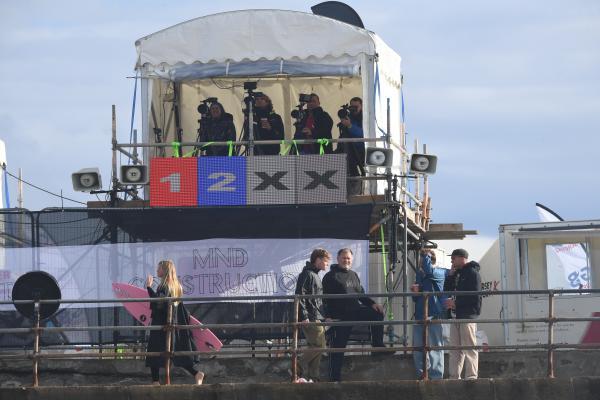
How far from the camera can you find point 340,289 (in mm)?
18719

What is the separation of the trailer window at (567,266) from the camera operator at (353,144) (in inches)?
128

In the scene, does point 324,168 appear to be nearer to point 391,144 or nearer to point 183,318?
point 391,144

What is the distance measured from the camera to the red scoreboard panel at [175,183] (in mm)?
22875

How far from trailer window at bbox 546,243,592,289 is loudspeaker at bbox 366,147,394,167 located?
3.62 meters

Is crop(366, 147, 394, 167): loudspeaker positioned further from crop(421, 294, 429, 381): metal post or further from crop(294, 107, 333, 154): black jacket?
crop(421, 294, 429, 381): metal post

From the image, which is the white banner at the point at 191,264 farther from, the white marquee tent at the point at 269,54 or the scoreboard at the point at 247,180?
the white marquee tent at the point at 269,54

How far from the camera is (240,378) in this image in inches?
799

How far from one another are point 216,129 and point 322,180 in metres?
2.39

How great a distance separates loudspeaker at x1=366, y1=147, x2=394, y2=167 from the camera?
2205cm

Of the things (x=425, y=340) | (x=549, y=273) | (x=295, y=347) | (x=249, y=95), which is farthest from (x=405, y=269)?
(x=295, y=347)

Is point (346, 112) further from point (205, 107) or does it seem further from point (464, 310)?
point (464, 310)

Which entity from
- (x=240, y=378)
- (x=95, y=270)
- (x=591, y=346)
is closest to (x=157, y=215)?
(x=95, y=270)

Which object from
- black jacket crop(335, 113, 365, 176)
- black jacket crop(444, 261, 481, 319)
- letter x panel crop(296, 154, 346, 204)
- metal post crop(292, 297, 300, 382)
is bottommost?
metal post crop(292, 297, 300, 382)

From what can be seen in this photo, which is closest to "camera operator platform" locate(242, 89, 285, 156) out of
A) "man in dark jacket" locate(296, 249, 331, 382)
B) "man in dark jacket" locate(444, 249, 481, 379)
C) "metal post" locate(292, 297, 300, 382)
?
"man in dark jacket" locate(296, 249, 331, 382)
